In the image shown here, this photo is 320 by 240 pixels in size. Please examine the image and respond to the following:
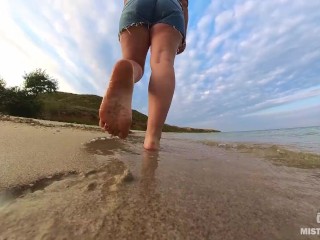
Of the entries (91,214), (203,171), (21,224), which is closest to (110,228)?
(91,214)

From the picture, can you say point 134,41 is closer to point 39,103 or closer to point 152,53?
point 152,53

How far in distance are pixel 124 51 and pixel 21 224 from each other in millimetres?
1468

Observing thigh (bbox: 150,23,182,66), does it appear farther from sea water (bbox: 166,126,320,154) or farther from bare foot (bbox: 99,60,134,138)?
sea water (bbox: 166,126,320,154)

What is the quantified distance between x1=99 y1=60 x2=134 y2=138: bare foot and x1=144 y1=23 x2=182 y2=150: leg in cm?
22

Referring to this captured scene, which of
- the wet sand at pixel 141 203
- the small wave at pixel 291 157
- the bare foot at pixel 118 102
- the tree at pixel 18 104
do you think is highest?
the tree at pixel 18 104

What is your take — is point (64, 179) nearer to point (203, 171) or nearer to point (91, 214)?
point (91, 214)

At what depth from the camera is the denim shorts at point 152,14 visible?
1863 millimetres

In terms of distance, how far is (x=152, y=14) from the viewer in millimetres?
1897

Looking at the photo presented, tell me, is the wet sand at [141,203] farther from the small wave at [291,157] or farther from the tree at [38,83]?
the tree at [38,83]

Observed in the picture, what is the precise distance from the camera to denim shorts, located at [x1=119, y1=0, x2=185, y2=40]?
6.11 ft

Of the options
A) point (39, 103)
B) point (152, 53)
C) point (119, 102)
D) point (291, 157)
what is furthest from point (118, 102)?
point (39, 103)

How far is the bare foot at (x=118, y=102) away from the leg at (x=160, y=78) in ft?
0.74

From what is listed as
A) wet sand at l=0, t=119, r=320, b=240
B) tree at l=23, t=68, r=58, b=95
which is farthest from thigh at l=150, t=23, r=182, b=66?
tree at l=23, t=68, r=58, b=95

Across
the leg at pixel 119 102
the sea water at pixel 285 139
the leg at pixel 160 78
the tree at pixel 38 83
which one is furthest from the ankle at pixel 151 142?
the tree at pixel 38 83
